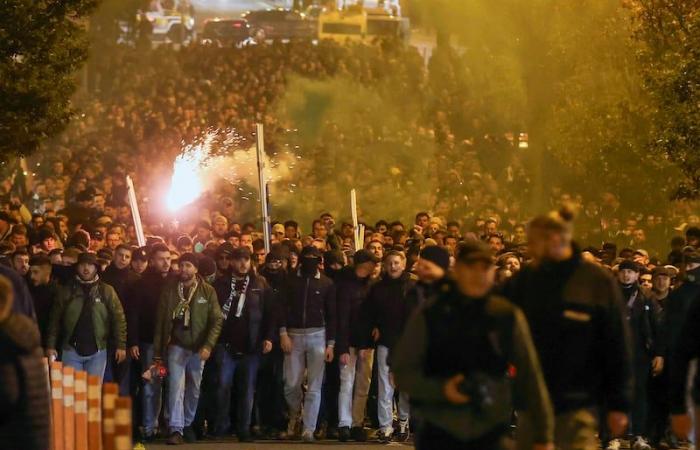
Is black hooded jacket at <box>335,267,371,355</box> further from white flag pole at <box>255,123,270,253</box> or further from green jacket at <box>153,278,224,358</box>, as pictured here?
white flag pole at <box>255,123,270,253</box>

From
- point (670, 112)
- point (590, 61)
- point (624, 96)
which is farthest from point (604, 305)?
point (590, 61)

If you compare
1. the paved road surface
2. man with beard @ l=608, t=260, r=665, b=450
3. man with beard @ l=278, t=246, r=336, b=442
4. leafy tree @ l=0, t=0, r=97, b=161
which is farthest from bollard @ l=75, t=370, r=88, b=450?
leafy tree @ l=0, t=0, r=97, b=161

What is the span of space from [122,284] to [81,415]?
22.0 ft

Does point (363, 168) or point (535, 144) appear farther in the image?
point (535, 144)

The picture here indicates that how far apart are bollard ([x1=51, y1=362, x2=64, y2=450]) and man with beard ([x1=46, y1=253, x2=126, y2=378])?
4.35m

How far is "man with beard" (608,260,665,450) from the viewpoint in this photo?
19.0 meters

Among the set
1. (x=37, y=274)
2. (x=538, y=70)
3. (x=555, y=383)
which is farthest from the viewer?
(x=538, y=70)

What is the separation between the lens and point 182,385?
18703 millimetres

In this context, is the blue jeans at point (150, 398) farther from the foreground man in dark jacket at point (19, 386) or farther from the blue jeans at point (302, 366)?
the foreground man in dark jacket at point (19, 386)

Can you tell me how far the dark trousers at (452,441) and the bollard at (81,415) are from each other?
11.8ft

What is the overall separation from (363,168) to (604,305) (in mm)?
28185

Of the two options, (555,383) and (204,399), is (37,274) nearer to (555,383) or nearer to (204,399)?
(204,399)

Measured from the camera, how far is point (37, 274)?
18.6 m

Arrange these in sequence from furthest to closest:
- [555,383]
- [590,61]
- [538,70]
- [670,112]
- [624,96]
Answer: [538,70], [590,61], [624,96], [670,112], [555,383]
